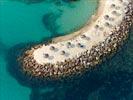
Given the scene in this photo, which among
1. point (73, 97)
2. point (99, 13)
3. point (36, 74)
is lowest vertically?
point (73, 97)

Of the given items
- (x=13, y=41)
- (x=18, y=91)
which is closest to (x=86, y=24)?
(x=13, y=41)

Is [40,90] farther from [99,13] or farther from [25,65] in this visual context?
[99,13]

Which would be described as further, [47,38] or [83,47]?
[47,38]

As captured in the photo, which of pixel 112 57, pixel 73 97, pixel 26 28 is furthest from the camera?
pixel 26 28

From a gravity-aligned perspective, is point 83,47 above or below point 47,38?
below

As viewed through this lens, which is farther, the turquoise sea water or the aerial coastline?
the aerial coastline
